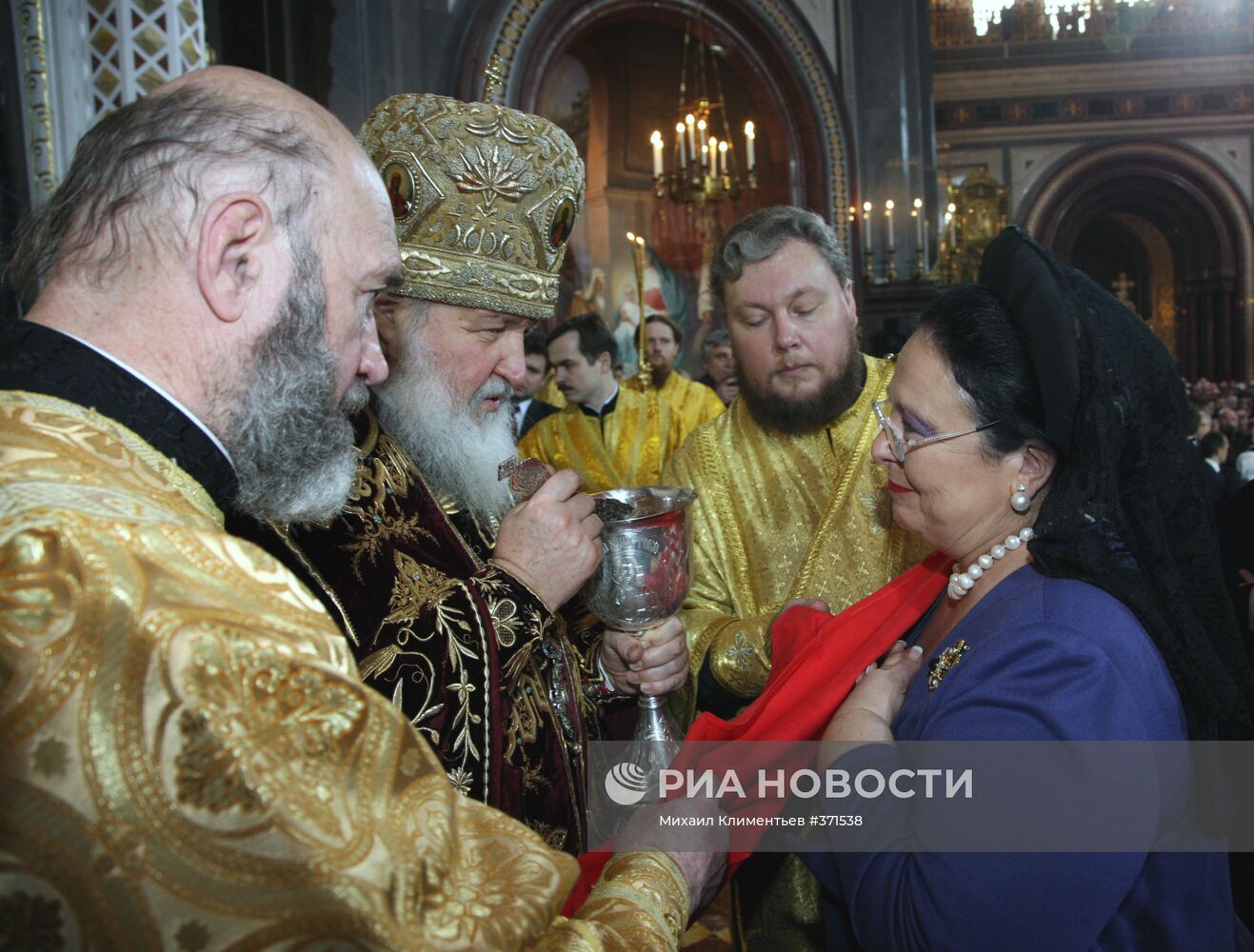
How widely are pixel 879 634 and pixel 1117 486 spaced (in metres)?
0.51

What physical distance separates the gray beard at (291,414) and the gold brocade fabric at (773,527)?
48.7 inches

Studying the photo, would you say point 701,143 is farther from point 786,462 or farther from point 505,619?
point 505,619

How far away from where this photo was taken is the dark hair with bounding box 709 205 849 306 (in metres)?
2.57

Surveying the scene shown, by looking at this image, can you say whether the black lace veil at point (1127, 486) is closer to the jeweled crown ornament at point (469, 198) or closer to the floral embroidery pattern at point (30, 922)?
the jeweled crown ornament at point (469, 198)

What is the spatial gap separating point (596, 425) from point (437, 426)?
399 centimetres

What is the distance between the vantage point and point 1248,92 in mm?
19672

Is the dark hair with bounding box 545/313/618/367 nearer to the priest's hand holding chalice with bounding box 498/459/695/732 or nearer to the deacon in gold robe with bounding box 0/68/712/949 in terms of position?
the priest's hand holding chalice with bounding box 498/459/695/732

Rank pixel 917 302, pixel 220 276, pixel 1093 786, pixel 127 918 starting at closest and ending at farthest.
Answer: pixel 127 918 < pixel 220 276 < pixel 1093 786 < pixel 917 302

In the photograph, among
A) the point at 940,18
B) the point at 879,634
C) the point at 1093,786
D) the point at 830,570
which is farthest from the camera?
the point at 940,18

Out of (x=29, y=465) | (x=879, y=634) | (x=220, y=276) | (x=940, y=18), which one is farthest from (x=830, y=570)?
(x=940, y=18)

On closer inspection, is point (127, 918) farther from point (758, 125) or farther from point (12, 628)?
point (758, 125)

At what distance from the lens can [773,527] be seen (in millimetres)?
Answer: 2615

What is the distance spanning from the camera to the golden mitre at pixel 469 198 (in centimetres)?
202

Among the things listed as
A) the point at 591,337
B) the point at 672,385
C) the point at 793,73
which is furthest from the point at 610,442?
the point at 793,73
